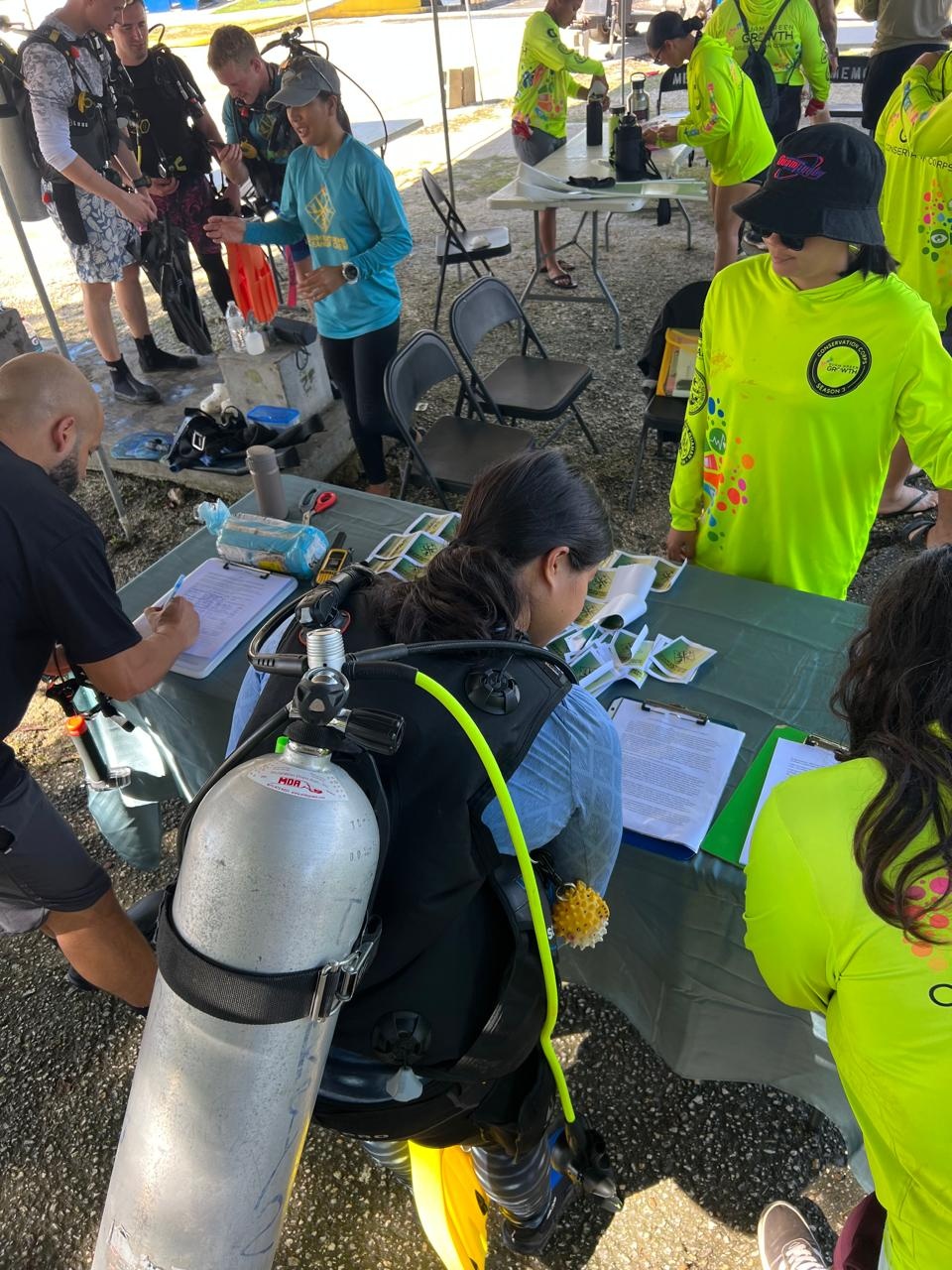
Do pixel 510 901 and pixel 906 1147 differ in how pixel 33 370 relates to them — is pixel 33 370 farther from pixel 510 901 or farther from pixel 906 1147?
pixel 906 1147

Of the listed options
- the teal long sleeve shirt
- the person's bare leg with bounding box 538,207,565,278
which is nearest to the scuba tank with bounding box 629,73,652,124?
the person's bare leg with bounding box 538,207,565,278

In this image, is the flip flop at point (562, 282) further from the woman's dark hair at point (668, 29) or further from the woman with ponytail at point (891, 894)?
the woman with ponytail at point (891, 894)

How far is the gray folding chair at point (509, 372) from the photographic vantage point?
12.3 feet

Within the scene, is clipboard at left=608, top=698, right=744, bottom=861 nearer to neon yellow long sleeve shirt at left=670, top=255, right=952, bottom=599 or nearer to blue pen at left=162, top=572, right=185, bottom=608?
neon yellow long sleeve shirt at left=670, top=255, right=952, bottom=599

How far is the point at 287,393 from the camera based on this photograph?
4.37 m

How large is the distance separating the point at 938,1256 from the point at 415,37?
20.8 meters

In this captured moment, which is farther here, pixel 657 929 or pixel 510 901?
pixel 657 929

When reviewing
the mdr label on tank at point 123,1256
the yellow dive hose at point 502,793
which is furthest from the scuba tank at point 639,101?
the mdr label on tank at point 123,1256

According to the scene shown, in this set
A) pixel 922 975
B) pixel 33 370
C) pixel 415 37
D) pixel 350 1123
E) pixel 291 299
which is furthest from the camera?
pixel 415 37

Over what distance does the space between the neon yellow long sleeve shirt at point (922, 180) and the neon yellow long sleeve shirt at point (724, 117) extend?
1.67 m

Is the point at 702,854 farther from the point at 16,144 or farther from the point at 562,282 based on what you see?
the point at 562,282

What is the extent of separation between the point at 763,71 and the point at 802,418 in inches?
190

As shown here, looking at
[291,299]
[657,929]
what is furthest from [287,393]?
[657,929]

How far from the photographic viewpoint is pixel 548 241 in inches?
247
